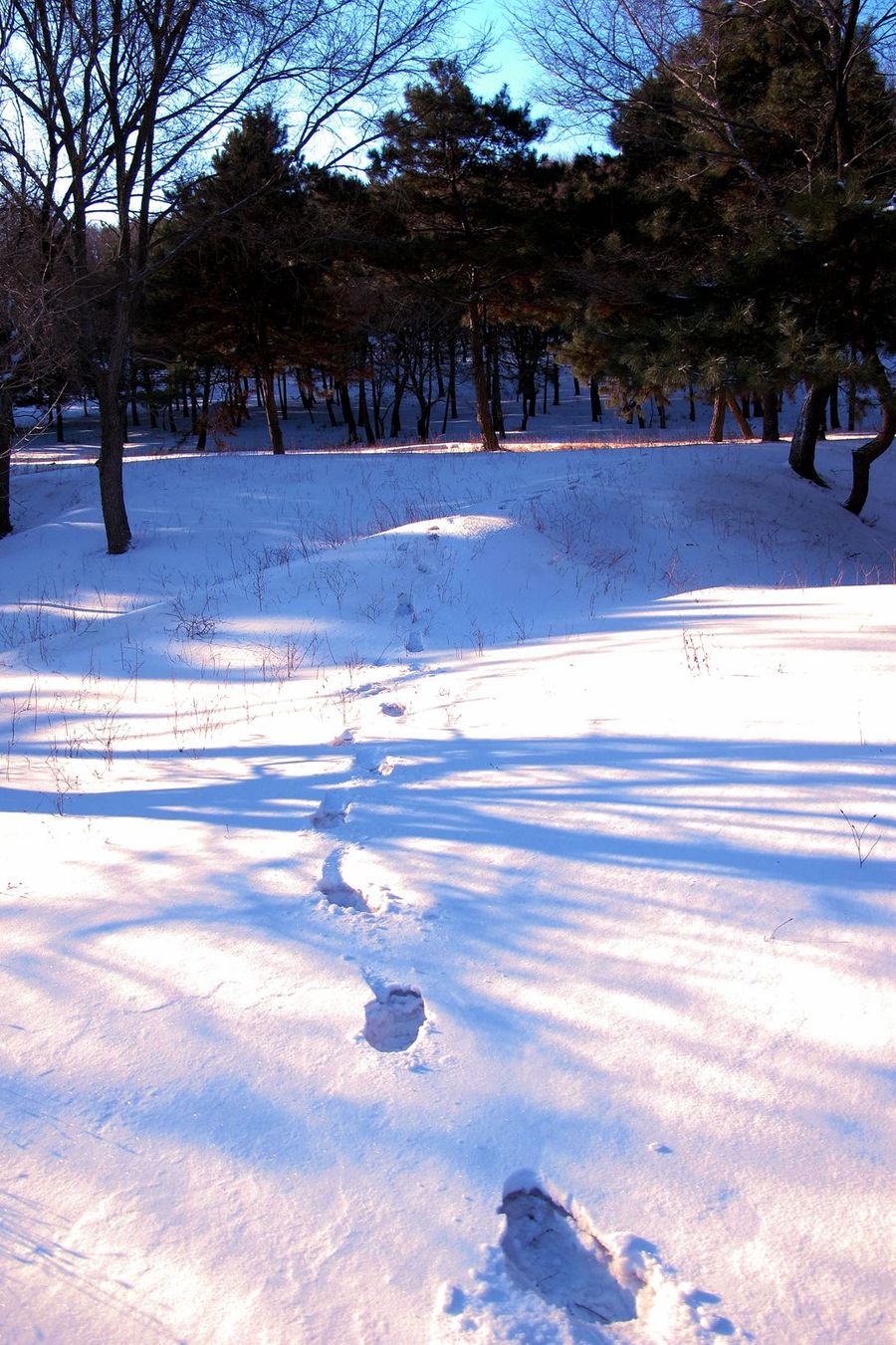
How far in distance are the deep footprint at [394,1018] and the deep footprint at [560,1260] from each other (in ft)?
2.13

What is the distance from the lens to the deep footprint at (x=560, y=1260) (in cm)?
196

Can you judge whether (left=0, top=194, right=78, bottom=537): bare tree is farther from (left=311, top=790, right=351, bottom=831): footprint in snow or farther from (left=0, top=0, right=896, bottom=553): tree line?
(left=311, top=790, right=351, bottom=831): footprint in snow

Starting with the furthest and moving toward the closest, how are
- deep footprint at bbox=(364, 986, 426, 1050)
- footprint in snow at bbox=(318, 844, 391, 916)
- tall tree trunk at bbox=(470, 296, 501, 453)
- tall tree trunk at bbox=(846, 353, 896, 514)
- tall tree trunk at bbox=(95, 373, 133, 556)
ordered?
tall tree trunk at bbox=(470, 296, 501, 453), tall tree trunk at bbox=(846, 353, 896, 514), tall tree trunk at bbox=(95, 373, 133, 556), footprint in snow at bbox=(318, 844, 391, 916), deep footprint at bbox=(364, 986, 426, 1050)

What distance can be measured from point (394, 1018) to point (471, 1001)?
25 centimetres

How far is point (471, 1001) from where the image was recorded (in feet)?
9.36

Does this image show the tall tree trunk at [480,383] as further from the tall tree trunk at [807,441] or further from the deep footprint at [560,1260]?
the deep footprint at [560,1260]

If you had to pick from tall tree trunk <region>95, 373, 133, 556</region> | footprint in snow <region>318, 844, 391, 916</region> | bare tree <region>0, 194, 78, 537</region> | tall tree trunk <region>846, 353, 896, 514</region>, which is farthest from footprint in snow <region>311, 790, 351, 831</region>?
tall tree trunk <region>846, 353, 896, 514</region>

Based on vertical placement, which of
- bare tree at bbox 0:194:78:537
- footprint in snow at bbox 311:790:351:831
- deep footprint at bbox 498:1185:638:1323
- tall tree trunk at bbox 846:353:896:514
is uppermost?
bare tree at bbox 0:194:78:537

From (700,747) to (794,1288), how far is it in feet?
8.53

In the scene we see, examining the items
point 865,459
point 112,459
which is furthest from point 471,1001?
point 865,459

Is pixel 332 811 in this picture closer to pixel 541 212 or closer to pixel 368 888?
pixel 368 888

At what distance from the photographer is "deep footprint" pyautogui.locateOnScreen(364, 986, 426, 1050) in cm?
273

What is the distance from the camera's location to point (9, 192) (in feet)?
33.3

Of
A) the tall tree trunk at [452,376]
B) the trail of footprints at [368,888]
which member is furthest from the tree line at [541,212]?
the tall tree trunk at [452,376]
